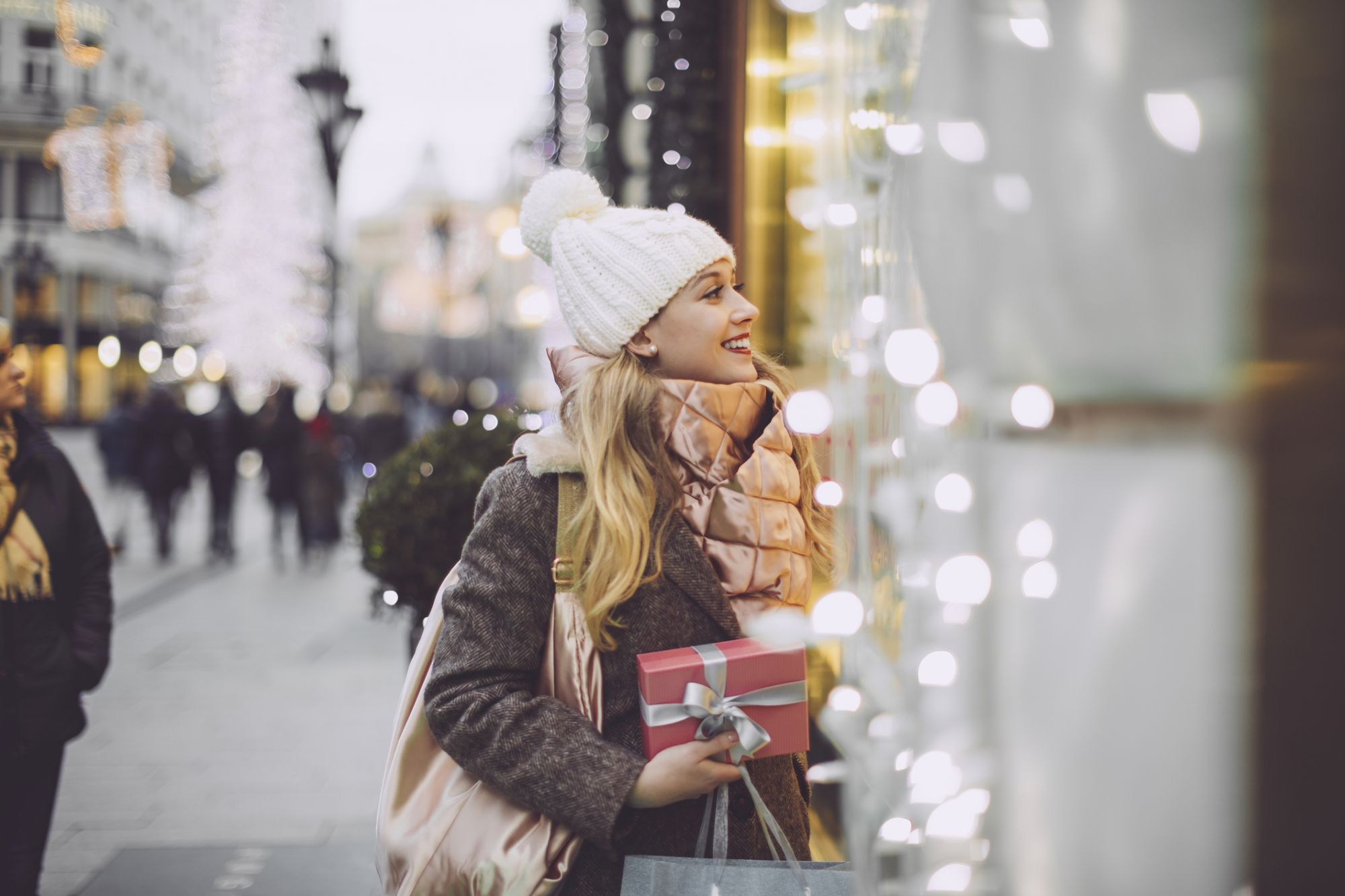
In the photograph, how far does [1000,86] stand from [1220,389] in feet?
1.29

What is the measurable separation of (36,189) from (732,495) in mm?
34752

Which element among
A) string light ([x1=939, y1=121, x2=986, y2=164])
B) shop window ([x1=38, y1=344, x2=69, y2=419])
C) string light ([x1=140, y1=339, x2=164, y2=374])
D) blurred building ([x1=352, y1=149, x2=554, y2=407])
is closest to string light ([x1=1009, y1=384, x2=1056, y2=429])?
string light ([x1=939, y1=121, x2=986, y2=164])

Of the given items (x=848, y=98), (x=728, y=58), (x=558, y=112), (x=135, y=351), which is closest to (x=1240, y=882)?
(x=848, y=98)

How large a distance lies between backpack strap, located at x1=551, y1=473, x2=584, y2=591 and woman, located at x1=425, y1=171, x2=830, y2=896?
0.02 metres

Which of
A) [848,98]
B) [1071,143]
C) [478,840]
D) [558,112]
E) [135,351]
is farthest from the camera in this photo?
[135,351]

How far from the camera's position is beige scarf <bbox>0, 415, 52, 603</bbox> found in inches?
135

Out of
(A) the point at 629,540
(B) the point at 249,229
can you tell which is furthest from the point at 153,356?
(A) the point at 629,540

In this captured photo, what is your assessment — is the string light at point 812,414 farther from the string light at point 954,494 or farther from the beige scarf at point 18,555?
the beige scarf at point 18,555

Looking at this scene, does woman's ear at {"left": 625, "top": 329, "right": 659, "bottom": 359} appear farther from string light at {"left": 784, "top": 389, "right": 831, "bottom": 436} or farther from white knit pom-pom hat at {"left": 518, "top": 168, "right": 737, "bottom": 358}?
string light at {"left": 784, "top": 389, "right": 831, "bottom": 436}

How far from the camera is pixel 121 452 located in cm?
1284

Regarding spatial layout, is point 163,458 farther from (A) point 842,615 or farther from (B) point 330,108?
(A) point 842,615

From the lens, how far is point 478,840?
1.76 metres

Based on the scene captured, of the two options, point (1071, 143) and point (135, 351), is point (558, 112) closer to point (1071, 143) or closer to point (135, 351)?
point (1071, 143)

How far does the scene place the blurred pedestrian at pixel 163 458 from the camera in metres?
12.5
